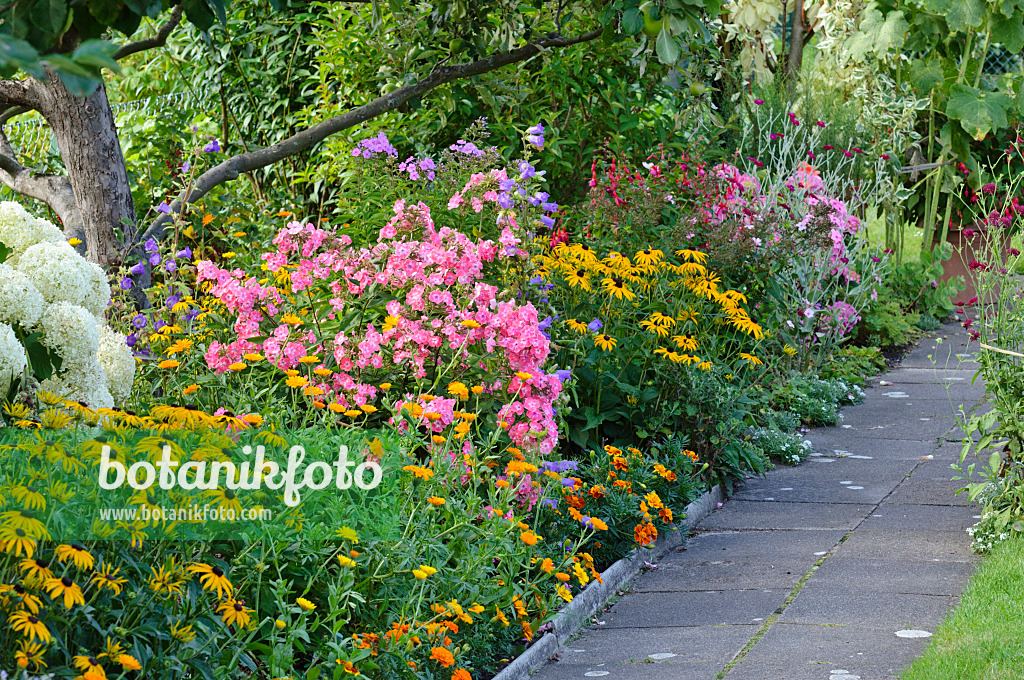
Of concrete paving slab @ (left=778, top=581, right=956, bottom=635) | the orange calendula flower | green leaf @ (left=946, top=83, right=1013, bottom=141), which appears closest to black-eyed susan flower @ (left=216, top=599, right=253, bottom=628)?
the orange calendula flower

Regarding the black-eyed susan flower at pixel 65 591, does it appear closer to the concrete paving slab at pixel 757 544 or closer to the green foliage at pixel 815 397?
the concrete paving slab at pixel 757 544

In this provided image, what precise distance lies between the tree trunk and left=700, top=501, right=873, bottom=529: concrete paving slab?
2997mm

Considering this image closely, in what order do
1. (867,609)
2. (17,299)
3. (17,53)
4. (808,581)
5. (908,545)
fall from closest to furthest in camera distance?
1. (17,53)
2. (17,299)
3. (867,609)
4. (808,581)
5. (908,545)

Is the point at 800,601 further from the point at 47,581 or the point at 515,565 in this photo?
the point at 47,581

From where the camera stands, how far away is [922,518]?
4840 mm

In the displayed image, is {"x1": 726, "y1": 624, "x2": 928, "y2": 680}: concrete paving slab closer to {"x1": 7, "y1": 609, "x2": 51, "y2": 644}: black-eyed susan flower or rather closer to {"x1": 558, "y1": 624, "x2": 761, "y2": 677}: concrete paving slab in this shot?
{"x1": 558, "y1": 624, "x2": 761, "y2": 677}: concrete paving slab

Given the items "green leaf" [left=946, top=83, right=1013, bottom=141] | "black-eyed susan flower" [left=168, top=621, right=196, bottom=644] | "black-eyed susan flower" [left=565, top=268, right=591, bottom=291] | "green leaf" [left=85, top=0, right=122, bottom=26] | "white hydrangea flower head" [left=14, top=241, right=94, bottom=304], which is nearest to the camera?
Result: "black-eyed susan flower" [left=168, top=621, right=196, bottom=644]

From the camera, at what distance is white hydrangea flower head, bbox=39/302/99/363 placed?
3.30 m

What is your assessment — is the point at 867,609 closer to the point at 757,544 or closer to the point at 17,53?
the point at 757,544

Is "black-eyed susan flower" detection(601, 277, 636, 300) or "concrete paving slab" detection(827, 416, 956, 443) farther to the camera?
"concrete paving slab" detection(827, 416, 956, 443)

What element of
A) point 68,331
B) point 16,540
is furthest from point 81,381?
point 16,540

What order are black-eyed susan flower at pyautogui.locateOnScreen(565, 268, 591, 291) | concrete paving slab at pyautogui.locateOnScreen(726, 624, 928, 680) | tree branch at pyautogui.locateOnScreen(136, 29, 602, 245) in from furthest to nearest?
tree branch at pyautogui.locateOnScreen(136, 29, 602, 245) < black-eyed susan flower at pyautogui.locateOnScreen(565, 268, 591, 291) < concrete paving slab at pyautogui.locateOnScreen(726, 624, 928, 680)

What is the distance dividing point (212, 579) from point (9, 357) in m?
1.04

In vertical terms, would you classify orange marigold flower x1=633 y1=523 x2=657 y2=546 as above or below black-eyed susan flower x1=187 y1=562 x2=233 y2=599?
below
